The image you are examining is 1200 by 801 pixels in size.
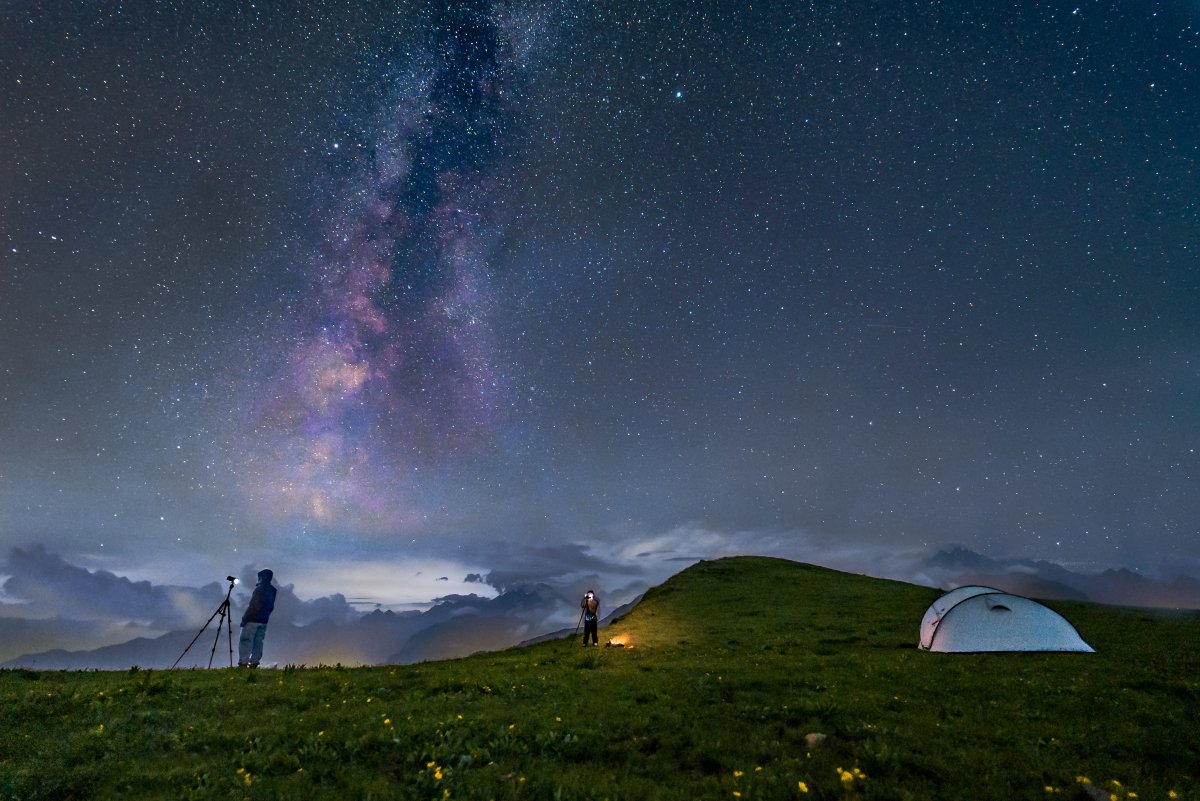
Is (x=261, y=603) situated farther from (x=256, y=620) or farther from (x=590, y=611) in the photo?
(x=590, y=611)

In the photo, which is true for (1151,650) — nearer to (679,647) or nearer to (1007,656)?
(1007,656)

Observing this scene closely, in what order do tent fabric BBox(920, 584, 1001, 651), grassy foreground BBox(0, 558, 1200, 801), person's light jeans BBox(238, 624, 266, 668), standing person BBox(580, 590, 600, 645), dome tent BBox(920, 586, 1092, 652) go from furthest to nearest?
standing person BBox(580, 590, 600, 645), tent fabric BBox(920, 584, 1001, 651), dome tent BBox(920, 586, 1092, 652), person's light jeans BBox(238, 624, 266, 668), grassy foreground BBox(0, 558, 1200, 801)

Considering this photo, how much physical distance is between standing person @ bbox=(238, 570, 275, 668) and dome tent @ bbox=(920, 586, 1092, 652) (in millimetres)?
→ 31068

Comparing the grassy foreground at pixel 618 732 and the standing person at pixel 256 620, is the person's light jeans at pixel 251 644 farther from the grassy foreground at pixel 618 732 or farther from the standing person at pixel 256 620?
the grassy foreground at pixel 618 732

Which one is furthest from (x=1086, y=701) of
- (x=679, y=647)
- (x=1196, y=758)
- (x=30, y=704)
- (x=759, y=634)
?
(x=30, y=704)

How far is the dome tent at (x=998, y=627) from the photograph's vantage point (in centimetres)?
2652

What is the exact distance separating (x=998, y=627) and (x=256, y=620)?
3385 cm

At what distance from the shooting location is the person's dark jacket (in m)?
25.4

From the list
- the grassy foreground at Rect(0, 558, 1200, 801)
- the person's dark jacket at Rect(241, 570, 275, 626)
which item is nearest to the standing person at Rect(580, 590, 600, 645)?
the grassy foreground at Rect(0, 558, 1200, 801)

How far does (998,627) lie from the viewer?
89.4 feet

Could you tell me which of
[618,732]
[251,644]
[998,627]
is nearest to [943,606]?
[998,627]

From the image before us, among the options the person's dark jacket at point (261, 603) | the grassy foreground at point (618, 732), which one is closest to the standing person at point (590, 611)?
the grassy foreground at point (618, 732)

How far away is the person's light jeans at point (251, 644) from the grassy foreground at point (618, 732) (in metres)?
4.39

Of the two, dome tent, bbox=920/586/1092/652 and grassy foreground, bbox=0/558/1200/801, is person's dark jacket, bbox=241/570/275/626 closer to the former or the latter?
grassy foreground, bbox=0/558/1200/801
